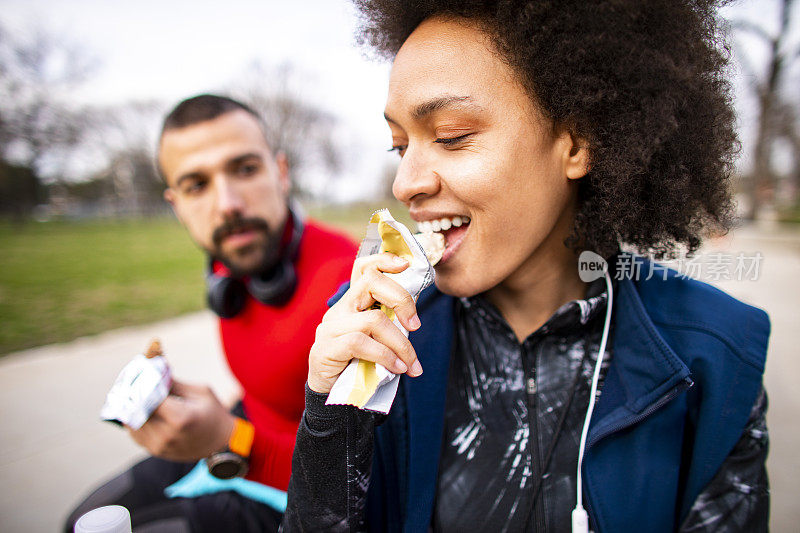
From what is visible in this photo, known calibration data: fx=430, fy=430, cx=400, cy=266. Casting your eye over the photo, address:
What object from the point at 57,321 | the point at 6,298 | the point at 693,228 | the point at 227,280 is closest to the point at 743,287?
the point at 693,228

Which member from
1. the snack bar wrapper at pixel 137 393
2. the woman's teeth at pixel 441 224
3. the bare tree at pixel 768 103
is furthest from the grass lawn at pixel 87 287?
the bare tree at pixel 768 103

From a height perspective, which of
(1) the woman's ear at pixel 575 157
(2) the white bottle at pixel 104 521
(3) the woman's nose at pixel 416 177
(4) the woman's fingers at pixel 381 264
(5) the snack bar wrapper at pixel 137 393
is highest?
(1) the woman's ear at pixel 575 157

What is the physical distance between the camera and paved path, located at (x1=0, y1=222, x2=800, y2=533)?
9.37 ft

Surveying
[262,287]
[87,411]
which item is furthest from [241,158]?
[87,411]

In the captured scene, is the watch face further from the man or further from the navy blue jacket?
the navy blue jacket

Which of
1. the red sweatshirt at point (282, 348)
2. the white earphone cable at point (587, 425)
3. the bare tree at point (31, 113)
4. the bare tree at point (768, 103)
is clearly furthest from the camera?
the bare tree at point (31, 113)

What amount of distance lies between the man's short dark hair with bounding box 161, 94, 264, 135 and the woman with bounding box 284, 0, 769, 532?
1402 mm

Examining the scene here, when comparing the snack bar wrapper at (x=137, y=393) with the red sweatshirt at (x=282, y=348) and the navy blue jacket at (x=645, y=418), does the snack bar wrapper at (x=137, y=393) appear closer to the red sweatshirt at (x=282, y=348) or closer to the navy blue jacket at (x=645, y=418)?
the red sweatshirt at (x=282, y=348)

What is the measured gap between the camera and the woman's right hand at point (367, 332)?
104 cm

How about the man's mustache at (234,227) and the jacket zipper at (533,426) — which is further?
the man's mustache at (234,227)

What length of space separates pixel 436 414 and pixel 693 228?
4.10ft

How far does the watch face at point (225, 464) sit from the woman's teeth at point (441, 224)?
129 centimetres

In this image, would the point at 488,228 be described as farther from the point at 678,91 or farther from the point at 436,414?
the point at 678,91

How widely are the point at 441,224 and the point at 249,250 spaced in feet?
4.54
